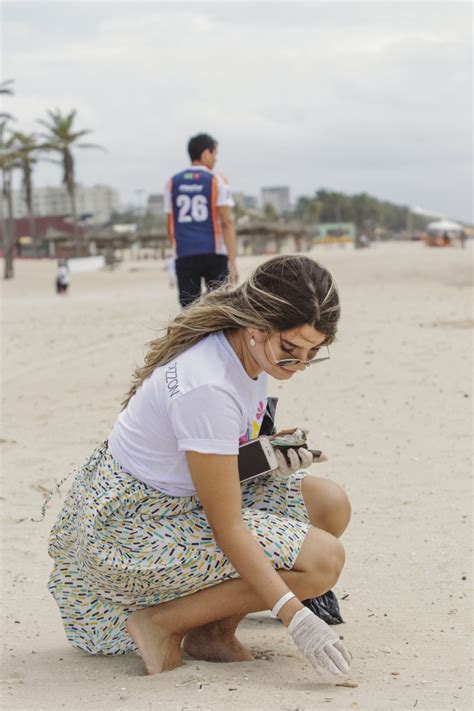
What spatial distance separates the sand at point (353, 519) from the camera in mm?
2857

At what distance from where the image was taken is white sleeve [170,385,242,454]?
2.81 meters

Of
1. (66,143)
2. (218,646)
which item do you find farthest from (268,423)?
(66,143)

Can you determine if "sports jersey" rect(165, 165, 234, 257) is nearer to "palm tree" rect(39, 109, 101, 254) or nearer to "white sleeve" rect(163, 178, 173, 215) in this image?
"white sleeve" rect(163, 178, 173, 215)

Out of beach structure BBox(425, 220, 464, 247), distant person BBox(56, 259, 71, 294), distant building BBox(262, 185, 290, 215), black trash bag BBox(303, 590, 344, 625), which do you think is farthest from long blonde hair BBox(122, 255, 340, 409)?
distant building BBox(262, 185, 290, 215)

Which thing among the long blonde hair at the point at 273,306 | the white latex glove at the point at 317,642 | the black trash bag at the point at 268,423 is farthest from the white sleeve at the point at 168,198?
the white latex glove at the point at 317,642

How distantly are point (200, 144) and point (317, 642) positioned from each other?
565cm

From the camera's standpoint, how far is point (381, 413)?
Result: 6488 mm

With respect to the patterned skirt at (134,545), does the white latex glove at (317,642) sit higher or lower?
lower

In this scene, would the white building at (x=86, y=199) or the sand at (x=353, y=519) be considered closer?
the sand at (x=353, y=519)

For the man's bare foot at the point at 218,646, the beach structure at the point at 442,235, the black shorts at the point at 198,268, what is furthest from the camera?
the beach structure at the point at 442,235

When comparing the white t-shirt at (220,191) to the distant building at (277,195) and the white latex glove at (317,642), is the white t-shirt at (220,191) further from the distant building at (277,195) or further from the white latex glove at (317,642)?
the distant building at (277,195)

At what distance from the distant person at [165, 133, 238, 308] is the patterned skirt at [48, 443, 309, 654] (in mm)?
4780

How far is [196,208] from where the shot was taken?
311 inches

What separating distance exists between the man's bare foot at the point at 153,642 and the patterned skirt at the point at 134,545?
1.9 inches
